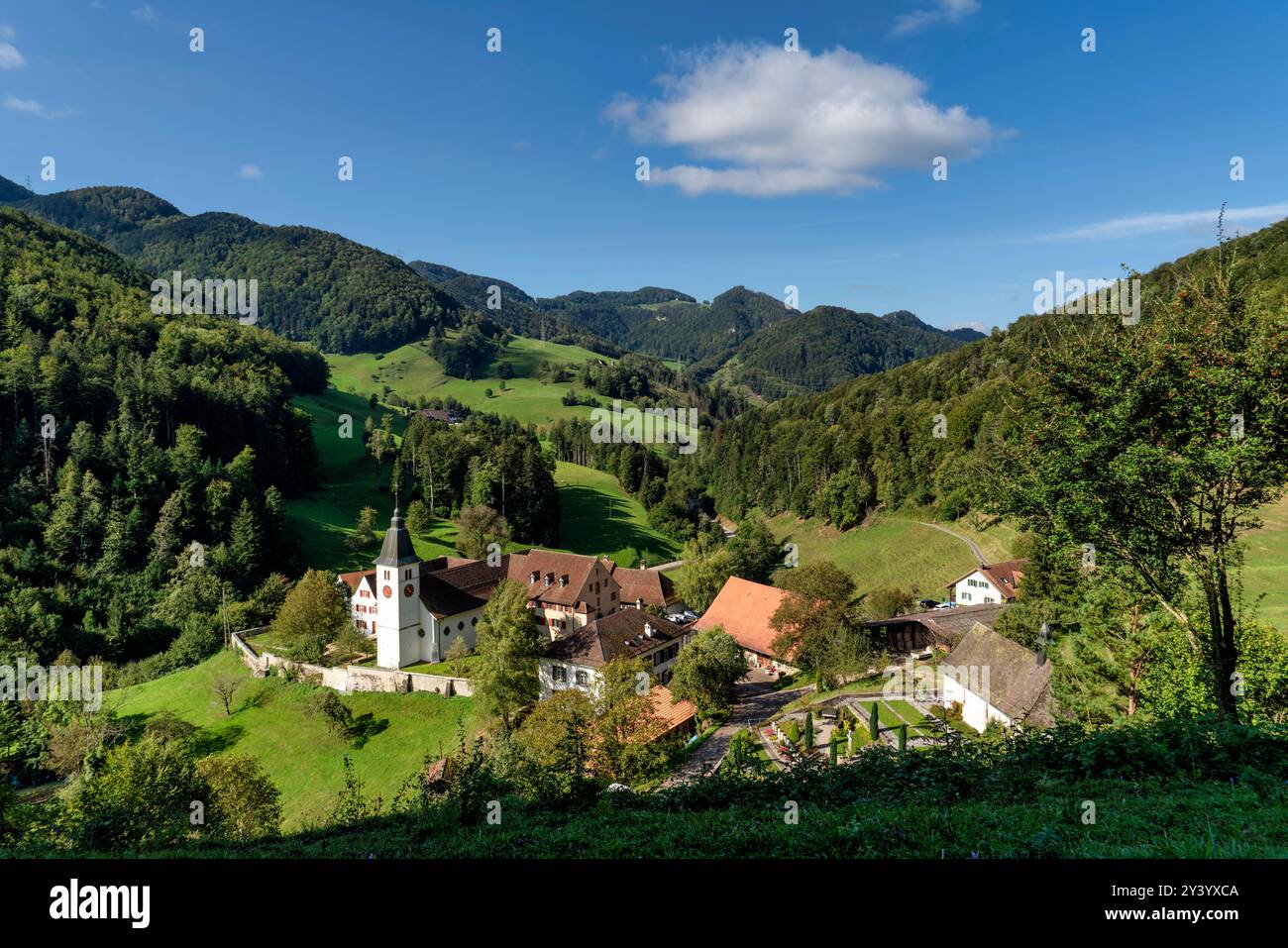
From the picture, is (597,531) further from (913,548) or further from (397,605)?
(397,605)

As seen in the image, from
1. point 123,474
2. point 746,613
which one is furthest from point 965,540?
point 123,474

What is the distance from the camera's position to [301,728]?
3950cm

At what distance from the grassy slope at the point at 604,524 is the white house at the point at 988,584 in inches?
1525

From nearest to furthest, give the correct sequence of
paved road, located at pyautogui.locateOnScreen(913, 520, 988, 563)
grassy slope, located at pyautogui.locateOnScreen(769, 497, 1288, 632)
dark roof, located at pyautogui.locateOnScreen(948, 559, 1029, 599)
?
1. grassy slope, located at pyautogui.locateOnScreen(769, 497, 1288, 632)
2. dark roof, located at pyautogui.locateOnScreen(948, 559, 1029, 599)
3. paved road, located at pyautogui.locateOnScreen(913, 520, 988, 563)

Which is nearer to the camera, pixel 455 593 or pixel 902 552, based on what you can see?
pixel 455 593

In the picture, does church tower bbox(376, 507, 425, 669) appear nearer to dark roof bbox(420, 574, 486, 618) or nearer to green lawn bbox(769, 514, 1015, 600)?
dark roof bbox(420, 574, 486, 618)

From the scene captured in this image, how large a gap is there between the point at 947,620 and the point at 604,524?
53311mm

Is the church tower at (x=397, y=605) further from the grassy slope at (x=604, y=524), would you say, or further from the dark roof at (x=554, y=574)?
the grassy slope at (x=604, y=524)

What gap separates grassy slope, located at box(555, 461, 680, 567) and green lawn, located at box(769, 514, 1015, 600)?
21.1 meters

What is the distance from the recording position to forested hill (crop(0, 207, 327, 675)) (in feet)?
179

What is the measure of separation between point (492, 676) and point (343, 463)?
73.3m

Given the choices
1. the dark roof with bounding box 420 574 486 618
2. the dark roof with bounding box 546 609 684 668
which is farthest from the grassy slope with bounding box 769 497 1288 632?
the dark roof with bounding box 420 574 486 618

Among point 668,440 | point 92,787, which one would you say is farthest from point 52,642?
point 668,440
